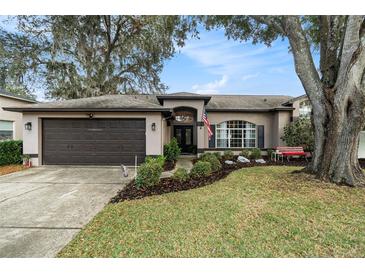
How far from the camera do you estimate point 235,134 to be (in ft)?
50.0

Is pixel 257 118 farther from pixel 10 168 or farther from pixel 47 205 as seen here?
pixel 10 168

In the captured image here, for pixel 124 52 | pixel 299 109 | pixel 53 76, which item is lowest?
pixel 299 109

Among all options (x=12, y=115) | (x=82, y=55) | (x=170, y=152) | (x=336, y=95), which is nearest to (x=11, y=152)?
(x=12, y=115)

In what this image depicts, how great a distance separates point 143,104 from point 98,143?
3127 millimetres

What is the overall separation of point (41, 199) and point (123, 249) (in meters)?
3.82

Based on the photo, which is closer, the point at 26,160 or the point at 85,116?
the point at 26,160

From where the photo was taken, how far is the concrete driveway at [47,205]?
340 cm

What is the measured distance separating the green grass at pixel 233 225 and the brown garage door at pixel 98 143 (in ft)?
18.5

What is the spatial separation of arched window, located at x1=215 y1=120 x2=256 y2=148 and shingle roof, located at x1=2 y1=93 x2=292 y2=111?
1.26 metres

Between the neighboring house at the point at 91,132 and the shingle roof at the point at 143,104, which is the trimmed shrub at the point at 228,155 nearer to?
the shingle roof at the point at 143,104

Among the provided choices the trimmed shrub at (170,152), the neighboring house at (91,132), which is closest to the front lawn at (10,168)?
the neighboring house at (91,132)
